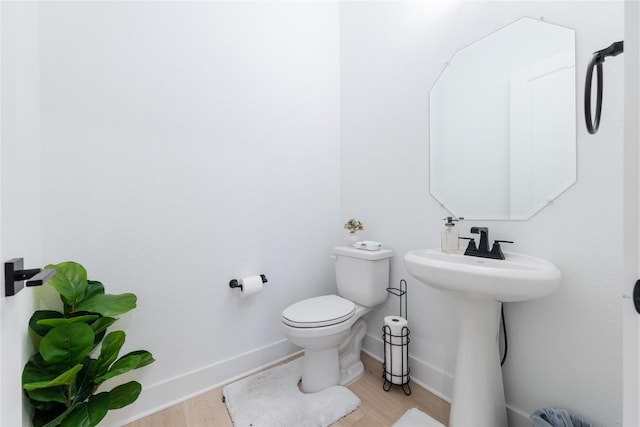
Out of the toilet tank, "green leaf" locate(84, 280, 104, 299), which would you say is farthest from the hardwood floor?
"green leaf" locate(84, 280, 104, 299)

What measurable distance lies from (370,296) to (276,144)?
1.14 metres

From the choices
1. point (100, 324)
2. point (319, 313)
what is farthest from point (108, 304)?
point (319, 313)

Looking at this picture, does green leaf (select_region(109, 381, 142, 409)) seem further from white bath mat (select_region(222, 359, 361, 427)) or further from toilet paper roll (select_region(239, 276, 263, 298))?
toilet paper roll (select_region(239, 276, 263, 298))

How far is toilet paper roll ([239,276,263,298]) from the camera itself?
155 centimetres

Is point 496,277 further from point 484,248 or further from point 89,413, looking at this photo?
point 89,413

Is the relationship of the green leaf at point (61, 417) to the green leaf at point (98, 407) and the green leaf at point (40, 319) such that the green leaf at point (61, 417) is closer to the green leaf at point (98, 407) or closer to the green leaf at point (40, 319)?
the green leaf at point (98, 407)

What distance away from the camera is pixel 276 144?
1772 millimetres

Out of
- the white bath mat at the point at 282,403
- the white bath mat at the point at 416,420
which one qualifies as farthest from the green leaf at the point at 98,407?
the white bath mat at the point at 416,420

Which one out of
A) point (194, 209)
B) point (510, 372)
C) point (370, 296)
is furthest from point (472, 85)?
point (194, 209)

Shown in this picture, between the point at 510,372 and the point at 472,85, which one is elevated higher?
the point at 472,85

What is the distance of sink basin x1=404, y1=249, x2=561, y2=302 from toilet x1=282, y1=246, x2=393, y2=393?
0.53 m

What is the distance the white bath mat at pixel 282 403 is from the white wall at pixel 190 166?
16 cm

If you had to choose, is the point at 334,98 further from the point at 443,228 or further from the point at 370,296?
the point at 370,296

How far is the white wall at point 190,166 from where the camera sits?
1.18 metres
